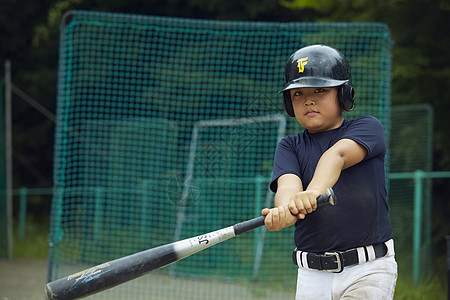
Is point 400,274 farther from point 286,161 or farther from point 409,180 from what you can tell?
point 286,161

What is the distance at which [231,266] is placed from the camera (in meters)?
8.00

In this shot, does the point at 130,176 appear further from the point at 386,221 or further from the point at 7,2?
the point at 386,221

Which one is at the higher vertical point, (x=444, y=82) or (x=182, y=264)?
(x=444, y=82)

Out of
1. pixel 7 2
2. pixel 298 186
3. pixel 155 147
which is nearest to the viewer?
pixel 298 186

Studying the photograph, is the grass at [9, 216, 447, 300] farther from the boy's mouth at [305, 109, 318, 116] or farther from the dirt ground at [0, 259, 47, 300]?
the boy's mouth at [305, 109, 318, 116]

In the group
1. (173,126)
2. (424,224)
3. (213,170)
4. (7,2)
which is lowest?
(424,224)

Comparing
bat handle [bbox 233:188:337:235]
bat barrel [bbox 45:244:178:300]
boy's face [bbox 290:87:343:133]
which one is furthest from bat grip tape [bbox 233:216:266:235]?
boy's face [bbox 290:87:343:133]

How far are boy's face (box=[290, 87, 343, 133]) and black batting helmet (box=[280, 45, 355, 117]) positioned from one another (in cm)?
4

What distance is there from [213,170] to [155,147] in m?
1.62

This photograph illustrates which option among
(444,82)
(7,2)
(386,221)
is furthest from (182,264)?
(7,2)

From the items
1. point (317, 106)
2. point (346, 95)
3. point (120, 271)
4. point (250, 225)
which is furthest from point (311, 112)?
point (120, 271)

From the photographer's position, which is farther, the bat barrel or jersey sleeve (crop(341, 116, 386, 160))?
the bat barrel

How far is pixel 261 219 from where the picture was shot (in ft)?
9.27

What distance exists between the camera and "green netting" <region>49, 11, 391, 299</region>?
7066 millimetres
